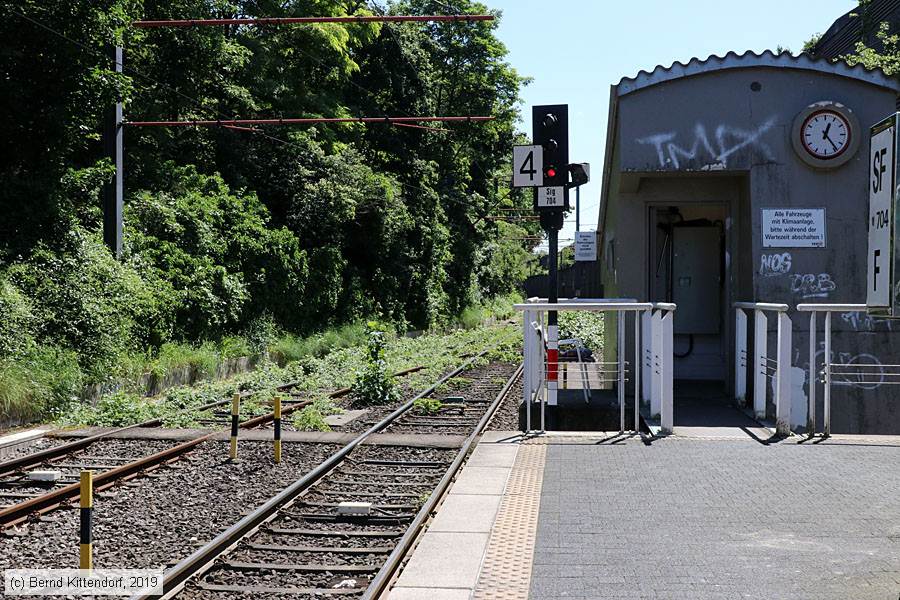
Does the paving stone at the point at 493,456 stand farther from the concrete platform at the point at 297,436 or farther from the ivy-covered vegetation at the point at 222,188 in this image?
the ivy-covered vegetation at the point at 222,188

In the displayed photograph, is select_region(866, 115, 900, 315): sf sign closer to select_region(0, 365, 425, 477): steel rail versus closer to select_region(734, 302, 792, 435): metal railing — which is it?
select_region(734, 302, 792, 435): metal railing

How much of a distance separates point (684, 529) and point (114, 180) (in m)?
14.1

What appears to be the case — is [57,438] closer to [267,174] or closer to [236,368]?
[236,368]

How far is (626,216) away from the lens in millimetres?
14453

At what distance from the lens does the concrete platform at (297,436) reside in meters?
11.7

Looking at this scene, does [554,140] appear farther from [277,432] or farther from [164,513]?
[164,513]

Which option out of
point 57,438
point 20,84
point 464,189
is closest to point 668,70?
point 57,438

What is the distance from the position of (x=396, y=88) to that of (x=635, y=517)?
37.1 metres

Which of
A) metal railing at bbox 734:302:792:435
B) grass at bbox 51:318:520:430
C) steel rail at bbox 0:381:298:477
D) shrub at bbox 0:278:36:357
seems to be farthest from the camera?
grass at bbox 51:318:520:430

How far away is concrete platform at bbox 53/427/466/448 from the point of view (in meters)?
11.7

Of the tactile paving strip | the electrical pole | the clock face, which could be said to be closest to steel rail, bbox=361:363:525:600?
the tactile paving strip

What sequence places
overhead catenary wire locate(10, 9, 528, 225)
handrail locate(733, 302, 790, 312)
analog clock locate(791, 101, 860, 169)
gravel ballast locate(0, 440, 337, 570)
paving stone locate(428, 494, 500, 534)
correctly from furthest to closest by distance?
overhead catenary wire locate(10, 9, 528, 225) < analog clock locate(791, 101, 860, 169) < handrail locate(733, 302, 790, 312) < paving stone locate(428, 494, 500, 534) < gravel ballast locate(0, 440, 337, 570)

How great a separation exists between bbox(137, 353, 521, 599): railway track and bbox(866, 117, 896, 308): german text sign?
331cm

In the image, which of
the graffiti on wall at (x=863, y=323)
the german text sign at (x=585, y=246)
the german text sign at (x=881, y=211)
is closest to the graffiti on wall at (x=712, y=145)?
the graffiti on wall at (x=863, y=323)
